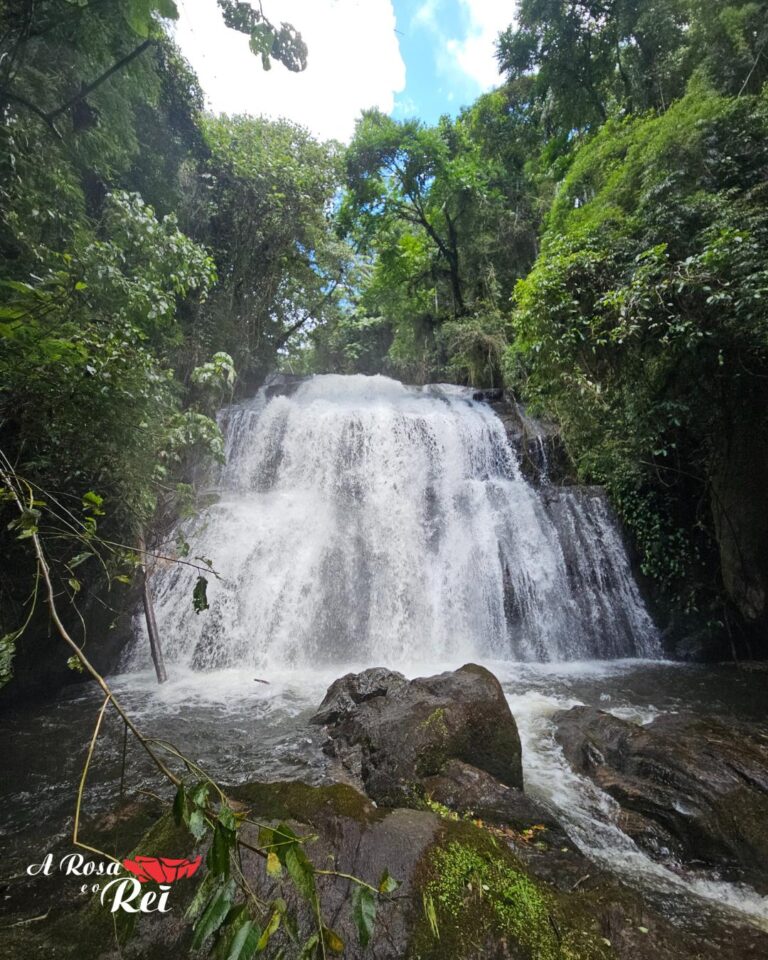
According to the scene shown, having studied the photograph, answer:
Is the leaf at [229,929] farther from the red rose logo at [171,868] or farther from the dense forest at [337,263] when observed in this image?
the red rose logo at [171,868]

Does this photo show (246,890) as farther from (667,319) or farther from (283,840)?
(667,319)

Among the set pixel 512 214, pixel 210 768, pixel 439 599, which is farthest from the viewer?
pixel 512 214

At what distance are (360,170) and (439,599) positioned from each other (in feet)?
46.3

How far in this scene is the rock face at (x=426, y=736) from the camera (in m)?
3.54

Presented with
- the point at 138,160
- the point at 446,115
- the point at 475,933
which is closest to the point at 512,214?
the point at 446,115

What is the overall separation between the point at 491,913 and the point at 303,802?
3.82ft

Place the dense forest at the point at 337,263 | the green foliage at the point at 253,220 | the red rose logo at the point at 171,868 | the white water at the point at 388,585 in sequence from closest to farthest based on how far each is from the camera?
the red rose logo at the point at 171,868 < the dense forest at the point at 337,263 < the white water at the point at 388,585 < the green foliage at the point at 253,220

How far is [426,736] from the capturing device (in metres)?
3.70

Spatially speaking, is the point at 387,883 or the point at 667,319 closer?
the point at 387,883

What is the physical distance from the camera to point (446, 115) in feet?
49.9

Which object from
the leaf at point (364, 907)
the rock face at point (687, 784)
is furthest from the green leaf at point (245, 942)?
the rock face at point (687, 784)

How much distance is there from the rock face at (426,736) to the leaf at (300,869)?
118 inches

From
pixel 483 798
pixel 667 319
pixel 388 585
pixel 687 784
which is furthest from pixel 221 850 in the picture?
pixel 388 585

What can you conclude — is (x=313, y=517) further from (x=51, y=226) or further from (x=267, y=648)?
(x=51, y=226)
